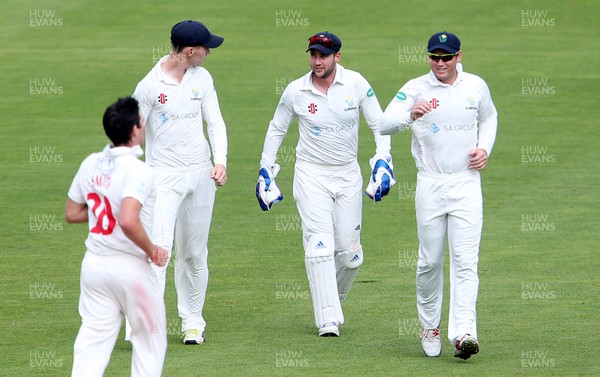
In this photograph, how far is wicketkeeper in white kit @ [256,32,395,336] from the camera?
11.4 metres

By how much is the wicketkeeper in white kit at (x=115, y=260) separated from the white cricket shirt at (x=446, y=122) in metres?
3.05

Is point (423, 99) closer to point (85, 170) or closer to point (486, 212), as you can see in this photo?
point (85, 170)

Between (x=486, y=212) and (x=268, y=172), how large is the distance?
5.89 meters

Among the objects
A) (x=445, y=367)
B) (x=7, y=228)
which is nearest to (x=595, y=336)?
(x=445, y=367)

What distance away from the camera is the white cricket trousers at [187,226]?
10977 millimetres

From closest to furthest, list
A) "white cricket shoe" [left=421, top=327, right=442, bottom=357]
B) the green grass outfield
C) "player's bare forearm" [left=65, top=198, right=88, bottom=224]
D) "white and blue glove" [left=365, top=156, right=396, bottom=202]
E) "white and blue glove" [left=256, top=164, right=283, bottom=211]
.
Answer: "player's bare forearm" [left=65, top=198, right=88, bottom=224] → "white cricket shoe" [left=421, top=327, right=442, bottom=357] → the green grass outfield → "white and blue glove" [left=365, top=156, right=396, bottom=202] → "white and blue glove" [left=256, top=164, right=283, bottom=211]

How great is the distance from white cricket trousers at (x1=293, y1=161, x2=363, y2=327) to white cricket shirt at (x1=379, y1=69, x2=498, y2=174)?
3.61 ft

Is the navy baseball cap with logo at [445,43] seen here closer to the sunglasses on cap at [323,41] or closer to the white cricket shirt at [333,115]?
the sunglasses on cap at [323,41]

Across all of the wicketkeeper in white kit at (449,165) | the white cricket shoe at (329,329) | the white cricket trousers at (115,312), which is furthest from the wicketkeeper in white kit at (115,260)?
the white cricket shoe at (329,329)

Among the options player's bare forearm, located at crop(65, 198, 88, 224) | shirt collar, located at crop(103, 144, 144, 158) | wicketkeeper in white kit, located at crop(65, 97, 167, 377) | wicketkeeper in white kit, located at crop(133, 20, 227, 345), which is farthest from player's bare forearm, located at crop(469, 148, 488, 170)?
player's bare forearm, located at crop(65, 198, 88, 224)

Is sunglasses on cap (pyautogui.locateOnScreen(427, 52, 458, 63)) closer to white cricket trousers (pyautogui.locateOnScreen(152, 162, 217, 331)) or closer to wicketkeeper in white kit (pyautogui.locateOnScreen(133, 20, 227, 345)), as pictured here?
wicketkeeper in white kit (pyautogui.locateOnScreen(133, 20, 227, 345))

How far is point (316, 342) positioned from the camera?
36.4 feet

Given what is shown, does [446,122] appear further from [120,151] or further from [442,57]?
[120,151]

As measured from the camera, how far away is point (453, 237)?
414 inches
